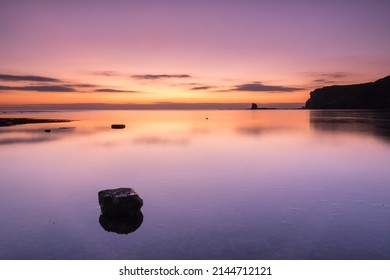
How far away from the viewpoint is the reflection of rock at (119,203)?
442 inches

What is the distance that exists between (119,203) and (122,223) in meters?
0.67

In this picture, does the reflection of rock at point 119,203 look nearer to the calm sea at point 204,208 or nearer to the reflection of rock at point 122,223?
the reflection of rock at point 122,223

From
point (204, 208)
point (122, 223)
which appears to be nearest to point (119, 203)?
point (122, 223)

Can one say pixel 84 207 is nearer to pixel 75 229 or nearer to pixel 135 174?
pixel 75 229

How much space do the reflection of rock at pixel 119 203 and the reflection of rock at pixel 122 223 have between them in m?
0.14

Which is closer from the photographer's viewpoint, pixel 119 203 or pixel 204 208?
pixel 119 203

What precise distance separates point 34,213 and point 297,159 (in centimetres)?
1930

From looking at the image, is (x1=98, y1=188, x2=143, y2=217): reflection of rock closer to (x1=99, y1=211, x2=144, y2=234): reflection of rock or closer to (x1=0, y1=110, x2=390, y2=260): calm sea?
(x1=99, y1=211, x2=144, y2=234): reflection of rock

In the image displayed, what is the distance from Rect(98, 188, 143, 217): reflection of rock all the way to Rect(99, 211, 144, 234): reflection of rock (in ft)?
0.46

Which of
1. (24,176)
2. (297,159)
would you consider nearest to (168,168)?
(24,176)

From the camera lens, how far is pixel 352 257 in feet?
28.7

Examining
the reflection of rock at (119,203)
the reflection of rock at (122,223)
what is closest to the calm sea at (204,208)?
the reflection of rock at (122,223)

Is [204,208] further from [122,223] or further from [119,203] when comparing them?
[119,203]

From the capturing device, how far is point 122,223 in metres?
11.1
